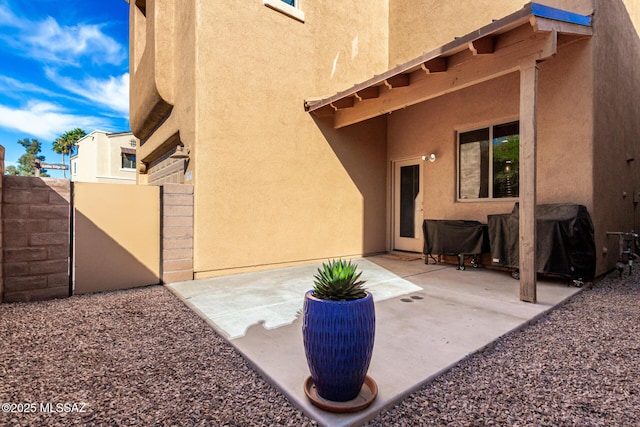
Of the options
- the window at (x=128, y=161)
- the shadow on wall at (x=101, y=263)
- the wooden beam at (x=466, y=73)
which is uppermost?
the window at (x=128, y=161)

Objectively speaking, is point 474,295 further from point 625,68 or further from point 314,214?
point 625,68

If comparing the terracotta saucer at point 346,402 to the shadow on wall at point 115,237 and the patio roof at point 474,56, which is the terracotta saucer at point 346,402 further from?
the patio roof at point 474,56

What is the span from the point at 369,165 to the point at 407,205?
1.36 metres

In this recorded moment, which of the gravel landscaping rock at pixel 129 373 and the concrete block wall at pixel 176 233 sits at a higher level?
the concrete block wall at pixel 176 233

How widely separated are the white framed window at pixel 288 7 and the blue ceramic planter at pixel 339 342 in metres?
6.16

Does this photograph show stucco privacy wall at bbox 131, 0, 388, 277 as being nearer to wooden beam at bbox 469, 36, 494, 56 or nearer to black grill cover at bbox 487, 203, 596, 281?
wooden beam at bbox 469, 36, 494, 56

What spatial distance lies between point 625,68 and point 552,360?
6.51m

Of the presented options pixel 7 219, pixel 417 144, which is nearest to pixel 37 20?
pixel 7 219

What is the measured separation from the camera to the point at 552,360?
8.53 feet

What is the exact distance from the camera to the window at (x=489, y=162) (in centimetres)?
598

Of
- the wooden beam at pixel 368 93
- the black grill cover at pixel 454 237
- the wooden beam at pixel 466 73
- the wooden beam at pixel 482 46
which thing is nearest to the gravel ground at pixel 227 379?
the black grill cover at pixel 454 237

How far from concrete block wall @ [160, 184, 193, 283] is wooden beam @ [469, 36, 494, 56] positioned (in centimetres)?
466

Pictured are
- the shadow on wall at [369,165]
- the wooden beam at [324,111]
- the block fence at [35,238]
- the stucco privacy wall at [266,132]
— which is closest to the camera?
the block fence at [35,238]

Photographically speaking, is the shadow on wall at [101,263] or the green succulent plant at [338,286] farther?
the shadow on wall at [101,263]
